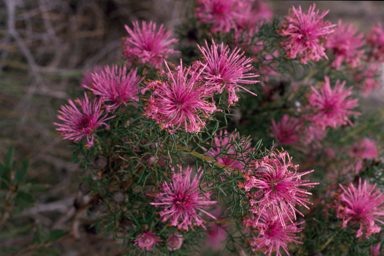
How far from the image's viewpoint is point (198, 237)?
847 millimetres

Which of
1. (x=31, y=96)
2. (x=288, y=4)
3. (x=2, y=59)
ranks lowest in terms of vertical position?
(x=31, y=96)

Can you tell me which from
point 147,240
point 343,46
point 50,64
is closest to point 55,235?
point 147,240

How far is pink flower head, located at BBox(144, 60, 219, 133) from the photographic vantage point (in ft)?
1.86

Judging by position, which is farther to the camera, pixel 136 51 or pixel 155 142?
pixel 136 51

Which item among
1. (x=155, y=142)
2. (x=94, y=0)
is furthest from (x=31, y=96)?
(x=155, y=142)

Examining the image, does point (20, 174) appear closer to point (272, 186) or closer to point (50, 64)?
point (272, 186)

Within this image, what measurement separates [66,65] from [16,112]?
0.53 meters

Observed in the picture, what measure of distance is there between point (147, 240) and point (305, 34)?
2.37 ft

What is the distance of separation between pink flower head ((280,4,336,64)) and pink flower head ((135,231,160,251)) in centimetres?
64

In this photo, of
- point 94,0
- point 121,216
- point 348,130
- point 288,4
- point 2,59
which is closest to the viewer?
point 121,216

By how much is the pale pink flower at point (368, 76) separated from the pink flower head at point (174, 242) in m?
1.02

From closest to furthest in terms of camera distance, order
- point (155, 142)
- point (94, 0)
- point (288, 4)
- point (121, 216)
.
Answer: point (155, 142) < point (121, 216) < point (94, 0) < point (288, 4)

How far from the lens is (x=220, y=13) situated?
92cm

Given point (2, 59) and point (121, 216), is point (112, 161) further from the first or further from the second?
point (2, 59)
